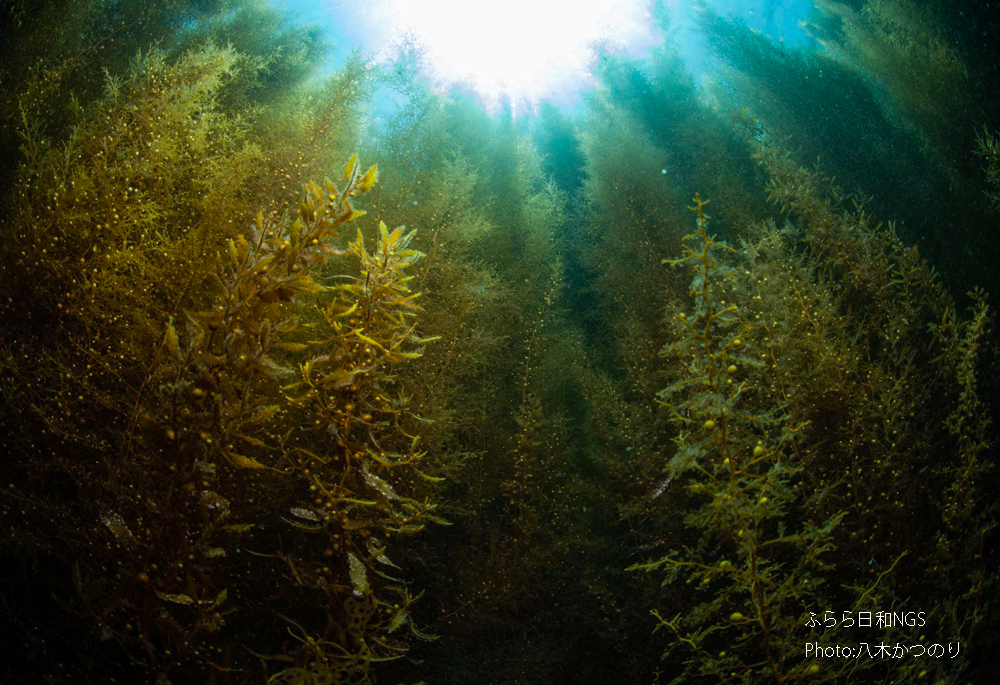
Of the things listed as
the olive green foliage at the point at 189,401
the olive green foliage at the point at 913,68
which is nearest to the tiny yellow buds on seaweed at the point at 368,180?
the olive green foliage at the point at 189,401

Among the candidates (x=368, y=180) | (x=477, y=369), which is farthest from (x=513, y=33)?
(x=368, y=180)

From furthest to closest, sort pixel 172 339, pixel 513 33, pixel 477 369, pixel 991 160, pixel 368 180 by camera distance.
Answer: pixel 513 33, pixel 477 369, pixel 991 160, pixel 368 180, pixel 172 339

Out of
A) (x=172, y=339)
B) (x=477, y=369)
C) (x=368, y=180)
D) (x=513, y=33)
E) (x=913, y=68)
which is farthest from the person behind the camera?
(x=513, y=33)

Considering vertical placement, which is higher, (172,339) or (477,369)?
(172,339)

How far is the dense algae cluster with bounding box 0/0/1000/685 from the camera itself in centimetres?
116

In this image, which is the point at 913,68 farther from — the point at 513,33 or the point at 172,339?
the point at 172,339

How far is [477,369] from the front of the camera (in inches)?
123

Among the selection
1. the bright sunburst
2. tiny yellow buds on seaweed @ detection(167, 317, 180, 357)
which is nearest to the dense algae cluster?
tiny yellow buds on seaweed @ detection(167, 317, 180, 357)

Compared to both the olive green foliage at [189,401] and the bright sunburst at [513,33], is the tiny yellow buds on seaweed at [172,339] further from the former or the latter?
the bright sunburst at [513,33]

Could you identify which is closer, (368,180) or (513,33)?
(368,180)

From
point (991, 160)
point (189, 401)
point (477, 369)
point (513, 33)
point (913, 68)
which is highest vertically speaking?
point (513, 33)

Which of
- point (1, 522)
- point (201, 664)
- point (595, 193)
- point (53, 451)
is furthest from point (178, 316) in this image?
point (595, 193)

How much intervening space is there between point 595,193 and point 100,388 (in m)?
3.68

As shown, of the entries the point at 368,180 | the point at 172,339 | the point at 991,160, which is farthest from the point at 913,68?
the point at 172,339
